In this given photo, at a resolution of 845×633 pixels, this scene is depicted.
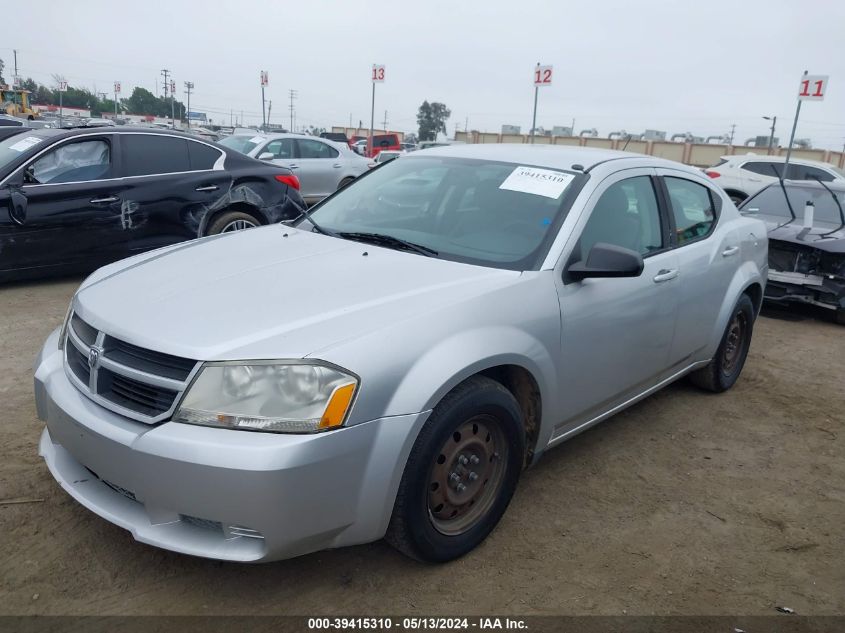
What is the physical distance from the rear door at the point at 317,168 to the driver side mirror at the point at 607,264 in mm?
9915

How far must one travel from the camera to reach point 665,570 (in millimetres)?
2746

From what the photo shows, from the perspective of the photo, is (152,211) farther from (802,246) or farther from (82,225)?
(802,246)

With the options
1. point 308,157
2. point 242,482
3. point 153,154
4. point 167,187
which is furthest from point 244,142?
point 242,482

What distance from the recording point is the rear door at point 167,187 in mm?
6570

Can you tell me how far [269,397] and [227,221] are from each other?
5.28m

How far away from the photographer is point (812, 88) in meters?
12.1

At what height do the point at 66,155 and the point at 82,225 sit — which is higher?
the point at 66,155

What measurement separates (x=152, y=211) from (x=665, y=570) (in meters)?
5.72

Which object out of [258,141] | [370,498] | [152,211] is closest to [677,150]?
[258,141]

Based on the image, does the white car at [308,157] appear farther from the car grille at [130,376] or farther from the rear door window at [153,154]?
the car grille at [130,376]

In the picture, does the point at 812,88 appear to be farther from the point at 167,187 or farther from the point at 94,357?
the point at 94,357

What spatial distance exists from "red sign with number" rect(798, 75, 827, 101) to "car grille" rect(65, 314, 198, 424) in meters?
13.2

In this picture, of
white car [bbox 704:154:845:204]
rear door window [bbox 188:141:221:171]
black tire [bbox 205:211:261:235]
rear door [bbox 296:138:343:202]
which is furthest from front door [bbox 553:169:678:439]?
white car [bbox 704:154:845:204]

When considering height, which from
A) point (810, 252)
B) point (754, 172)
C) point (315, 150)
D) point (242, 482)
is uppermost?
point (754, 172)
